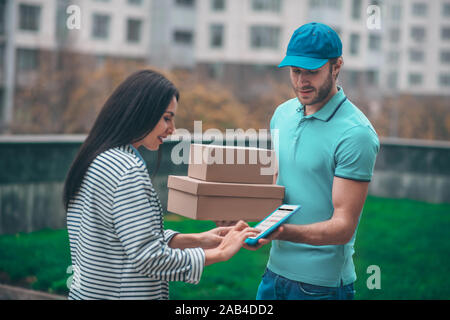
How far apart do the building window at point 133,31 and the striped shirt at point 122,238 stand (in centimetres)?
3876

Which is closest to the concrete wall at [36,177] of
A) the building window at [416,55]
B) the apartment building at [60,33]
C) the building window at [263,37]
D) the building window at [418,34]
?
the apartment building at [60,33]

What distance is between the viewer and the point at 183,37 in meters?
42.8

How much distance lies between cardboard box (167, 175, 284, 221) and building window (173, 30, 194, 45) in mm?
39563

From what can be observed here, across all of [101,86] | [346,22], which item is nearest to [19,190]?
[101,86]

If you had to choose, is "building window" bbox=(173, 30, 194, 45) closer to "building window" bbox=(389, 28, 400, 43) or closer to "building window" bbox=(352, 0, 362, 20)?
"building window" bbox=(352, 0, 362, 20)

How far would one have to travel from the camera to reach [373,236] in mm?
10961

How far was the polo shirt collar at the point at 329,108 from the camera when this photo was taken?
134 inches

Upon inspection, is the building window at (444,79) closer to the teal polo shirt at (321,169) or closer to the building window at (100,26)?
the building window at (100,26)

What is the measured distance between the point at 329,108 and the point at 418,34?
206 feet

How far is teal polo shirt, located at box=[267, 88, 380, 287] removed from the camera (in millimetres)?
3213

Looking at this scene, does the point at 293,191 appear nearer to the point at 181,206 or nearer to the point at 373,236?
the point at 181,206

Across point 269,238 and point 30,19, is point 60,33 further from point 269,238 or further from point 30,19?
point 269,238

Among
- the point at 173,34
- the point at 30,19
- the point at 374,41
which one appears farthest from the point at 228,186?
the point at 374,41
